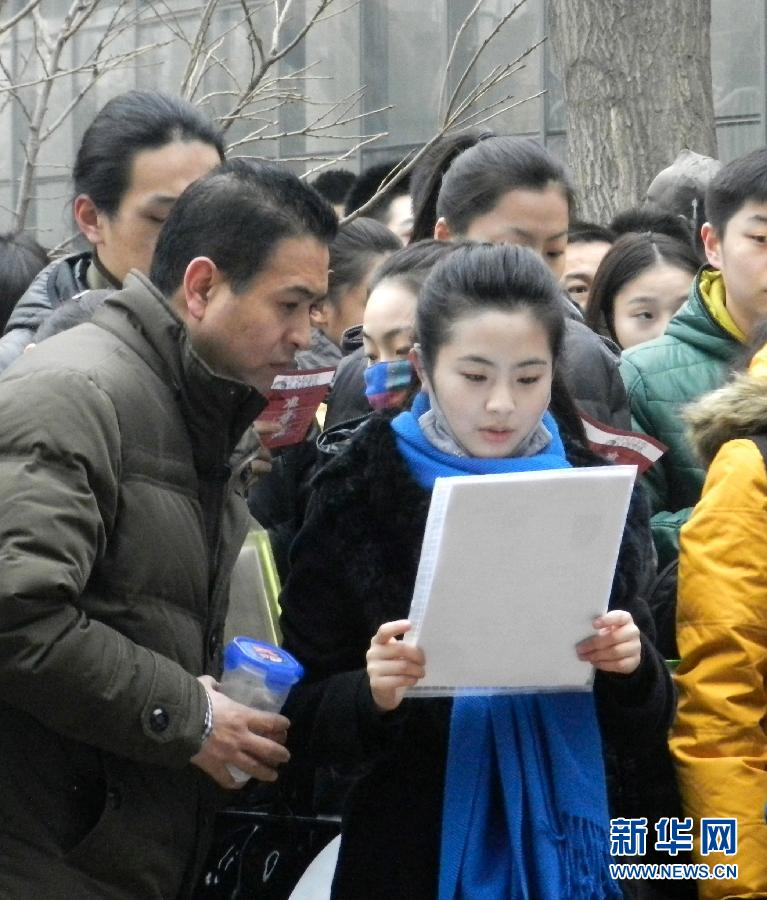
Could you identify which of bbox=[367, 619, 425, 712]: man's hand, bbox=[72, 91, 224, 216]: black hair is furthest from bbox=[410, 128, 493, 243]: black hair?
bbox=[367, 619, 425, 712]: man's hand

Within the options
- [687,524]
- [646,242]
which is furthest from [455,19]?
A: [687,524]

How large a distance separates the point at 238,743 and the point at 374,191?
408 cm

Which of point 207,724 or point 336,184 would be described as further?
point 336,184

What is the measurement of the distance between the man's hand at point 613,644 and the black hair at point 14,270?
2.30 meters

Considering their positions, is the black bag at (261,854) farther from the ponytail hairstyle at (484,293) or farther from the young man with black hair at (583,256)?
the young man with black hair at (583,256)

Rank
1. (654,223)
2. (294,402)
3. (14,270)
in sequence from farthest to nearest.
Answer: (654,223) < (14,270) < (294,402)

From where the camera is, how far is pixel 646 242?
15.6 feet

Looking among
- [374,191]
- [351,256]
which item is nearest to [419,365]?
[351,256]

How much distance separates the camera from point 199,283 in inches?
103

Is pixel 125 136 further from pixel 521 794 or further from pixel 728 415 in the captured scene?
pixel 521 794

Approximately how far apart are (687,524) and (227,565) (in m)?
0.90

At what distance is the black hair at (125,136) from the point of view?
3.47 meters

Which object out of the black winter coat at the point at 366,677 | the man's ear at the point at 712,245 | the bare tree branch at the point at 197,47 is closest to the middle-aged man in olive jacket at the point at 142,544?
the black winter coat at the point at 366,677

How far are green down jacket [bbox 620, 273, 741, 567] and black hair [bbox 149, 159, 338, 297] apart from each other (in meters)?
1.22
